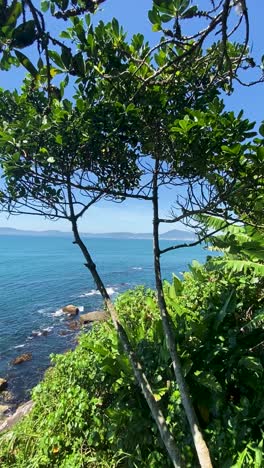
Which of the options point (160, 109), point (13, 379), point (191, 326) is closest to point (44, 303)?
point (13, 379)

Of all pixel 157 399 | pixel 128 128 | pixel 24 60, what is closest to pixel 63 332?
pixel 157 399

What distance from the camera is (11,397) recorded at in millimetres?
11219

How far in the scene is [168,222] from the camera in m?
4.22

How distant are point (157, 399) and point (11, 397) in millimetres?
8861

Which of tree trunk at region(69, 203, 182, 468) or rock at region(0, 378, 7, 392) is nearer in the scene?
tree trunk at region(69, 203, 182, 468)

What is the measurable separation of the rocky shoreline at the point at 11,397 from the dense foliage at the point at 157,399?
76.4 inches

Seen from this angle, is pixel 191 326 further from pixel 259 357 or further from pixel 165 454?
pixel 165 454

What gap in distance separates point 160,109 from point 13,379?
12.2 meters

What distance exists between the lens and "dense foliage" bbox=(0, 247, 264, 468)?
4.04 meters

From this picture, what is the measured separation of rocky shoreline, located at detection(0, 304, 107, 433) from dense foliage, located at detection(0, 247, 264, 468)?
1940 mm

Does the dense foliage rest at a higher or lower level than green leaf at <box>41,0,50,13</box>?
lower

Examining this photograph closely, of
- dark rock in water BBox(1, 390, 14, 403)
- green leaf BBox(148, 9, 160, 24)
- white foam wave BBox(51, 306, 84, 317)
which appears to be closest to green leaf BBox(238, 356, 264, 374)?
green leaf BBox(148, 9, 160, 24)

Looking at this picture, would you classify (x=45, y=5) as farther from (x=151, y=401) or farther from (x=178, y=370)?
(x=151, y=401)

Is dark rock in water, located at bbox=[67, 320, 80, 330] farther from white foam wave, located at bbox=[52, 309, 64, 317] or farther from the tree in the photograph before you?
the tree
